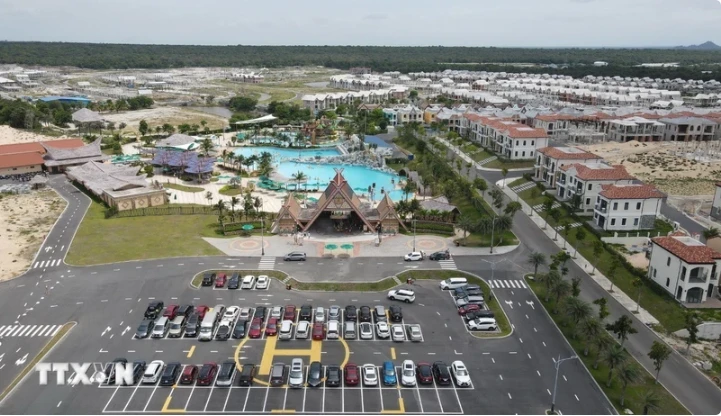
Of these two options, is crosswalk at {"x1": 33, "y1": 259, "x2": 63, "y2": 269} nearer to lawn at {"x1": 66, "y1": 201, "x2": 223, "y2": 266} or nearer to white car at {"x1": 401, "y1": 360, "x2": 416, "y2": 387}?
lawn at {"x1": 66, "y1": 201, "x2": 223, "y2": 266}

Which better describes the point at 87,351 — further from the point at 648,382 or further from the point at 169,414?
the point at 648,382

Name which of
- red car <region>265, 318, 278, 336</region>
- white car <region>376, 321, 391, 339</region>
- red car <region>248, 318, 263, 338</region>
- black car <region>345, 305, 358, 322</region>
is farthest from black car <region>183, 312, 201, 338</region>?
white car <region>376, 321, 391, 339</region>

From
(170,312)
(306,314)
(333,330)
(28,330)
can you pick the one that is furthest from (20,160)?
(333,330)

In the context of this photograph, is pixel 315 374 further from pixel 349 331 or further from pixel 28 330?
pixel 28 330

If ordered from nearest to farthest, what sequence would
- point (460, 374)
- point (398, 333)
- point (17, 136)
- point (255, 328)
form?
point (460, 374), point (398, 333), point (255, 328), point (17, 136)

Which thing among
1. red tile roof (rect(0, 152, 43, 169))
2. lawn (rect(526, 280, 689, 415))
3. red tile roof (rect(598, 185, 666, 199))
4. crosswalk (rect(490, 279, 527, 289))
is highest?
red tile roof (rect(598, 185, 666, 199))

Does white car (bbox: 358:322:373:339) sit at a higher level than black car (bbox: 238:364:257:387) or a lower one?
lower

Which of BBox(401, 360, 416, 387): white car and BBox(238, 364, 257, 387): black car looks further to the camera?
BBox(401, 360, 416, 387): white car
